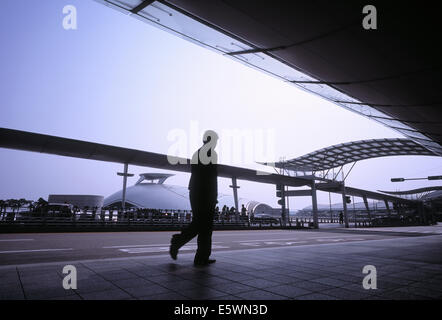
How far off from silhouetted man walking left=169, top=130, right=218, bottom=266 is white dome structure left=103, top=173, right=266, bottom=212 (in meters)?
38.3

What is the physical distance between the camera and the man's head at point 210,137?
4.53 meters

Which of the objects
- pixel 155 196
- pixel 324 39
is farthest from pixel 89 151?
pixel 155 196

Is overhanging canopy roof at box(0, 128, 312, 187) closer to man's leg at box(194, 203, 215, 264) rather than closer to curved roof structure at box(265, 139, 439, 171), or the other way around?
man's leg at box(194, 203, 215, 264)

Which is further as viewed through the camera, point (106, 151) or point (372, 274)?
point (106, 151)

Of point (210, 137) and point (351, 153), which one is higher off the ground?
point (351, 153)

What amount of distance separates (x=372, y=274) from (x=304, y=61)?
417cm

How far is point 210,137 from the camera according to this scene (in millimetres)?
4555

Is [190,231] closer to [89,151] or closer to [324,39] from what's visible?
[324,39]

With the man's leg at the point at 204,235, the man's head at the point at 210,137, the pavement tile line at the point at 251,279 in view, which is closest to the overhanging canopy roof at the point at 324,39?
the man's head at the point at 210,137

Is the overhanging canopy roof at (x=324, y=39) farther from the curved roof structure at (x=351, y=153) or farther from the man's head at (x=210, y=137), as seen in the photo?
the curved roof structure at (x=351, y=153)

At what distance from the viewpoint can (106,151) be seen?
53.1 feet

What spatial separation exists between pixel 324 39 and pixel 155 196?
4284cm
